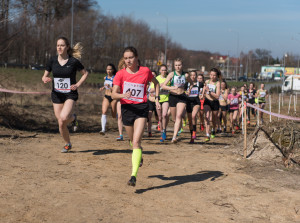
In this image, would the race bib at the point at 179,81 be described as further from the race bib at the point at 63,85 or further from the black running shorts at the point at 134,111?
the black running shorts at the point at 134,111

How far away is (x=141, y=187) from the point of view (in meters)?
5.91

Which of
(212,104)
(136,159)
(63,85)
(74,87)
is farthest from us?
(212,104)

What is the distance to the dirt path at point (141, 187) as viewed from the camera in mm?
4723

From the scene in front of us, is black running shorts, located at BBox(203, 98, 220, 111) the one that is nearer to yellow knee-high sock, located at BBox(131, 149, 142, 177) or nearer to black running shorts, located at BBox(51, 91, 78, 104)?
black running shorts, located at BBox(51, 91, 78, 104)

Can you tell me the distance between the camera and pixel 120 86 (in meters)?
6.11

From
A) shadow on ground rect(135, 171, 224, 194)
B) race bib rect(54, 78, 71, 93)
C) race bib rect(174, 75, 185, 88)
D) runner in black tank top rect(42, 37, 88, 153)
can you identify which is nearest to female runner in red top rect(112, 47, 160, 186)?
shadow on ground rect(135, 171, 224, 194)

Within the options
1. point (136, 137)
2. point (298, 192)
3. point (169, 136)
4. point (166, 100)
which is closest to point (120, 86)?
point (136, 137)

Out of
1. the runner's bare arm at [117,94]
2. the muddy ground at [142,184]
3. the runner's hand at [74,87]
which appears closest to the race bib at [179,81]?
the muddy ground at [142,184]

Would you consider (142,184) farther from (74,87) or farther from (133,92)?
(74,87)

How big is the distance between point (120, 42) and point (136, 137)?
115 ft

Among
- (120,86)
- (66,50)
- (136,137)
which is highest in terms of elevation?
(66,50)

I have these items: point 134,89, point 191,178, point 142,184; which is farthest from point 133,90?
point 191,178

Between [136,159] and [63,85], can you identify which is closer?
[136,159]

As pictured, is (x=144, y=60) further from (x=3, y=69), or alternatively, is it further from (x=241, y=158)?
(x=241, y=158)
